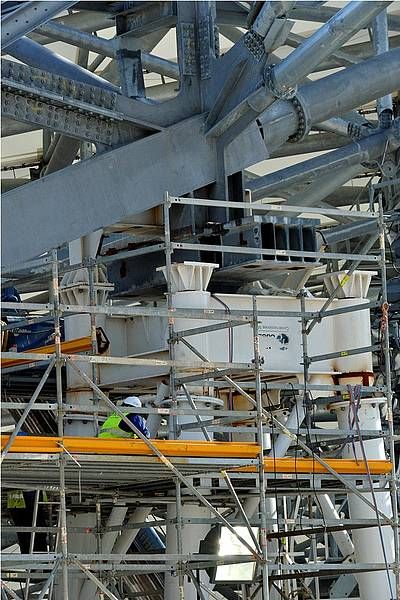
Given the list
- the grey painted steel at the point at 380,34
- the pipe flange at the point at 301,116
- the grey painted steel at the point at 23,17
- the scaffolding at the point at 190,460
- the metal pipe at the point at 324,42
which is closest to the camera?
A: the grey painted steel at the point at 23,17

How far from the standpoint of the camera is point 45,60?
19.2 meters

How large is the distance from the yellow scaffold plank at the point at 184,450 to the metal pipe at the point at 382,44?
7.09 meters

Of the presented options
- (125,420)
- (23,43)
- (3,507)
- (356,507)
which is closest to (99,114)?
(23,43)

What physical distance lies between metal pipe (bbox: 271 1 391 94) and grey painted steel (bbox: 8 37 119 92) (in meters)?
2.34

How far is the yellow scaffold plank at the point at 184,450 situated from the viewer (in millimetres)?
16250

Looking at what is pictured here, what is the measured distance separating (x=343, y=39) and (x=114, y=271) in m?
5.06

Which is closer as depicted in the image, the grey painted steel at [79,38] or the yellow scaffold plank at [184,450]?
the yellow scaffold plank at [184,450]

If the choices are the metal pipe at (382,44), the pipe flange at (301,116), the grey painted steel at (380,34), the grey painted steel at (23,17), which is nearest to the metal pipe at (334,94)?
the pipe flange at (301,116)

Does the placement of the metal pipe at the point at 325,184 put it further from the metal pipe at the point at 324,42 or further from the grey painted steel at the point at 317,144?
the metal pipe at the point at 324,42

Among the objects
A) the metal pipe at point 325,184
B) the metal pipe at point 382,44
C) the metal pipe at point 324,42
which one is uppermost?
the metal pipe at point 382,44

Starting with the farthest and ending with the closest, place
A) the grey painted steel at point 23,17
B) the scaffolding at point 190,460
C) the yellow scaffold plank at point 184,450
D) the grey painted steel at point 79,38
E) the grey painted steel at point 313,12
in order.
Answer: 1. the grey painted steel at point 313,12
2. the grey painted steel at point 79,38
3. the scaffolding at point 190,460
4. the grey painted steel at point 23,17
5. the yellow scaffold plank at point 184,450

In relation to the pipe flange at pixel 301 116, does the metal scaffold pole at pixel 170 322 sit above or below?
below

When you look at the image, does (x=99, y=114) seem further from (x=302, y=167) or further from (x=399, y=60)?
(x=302, y=167)

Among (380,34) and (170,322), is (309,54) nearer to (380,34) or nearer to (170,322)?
(170,322)
